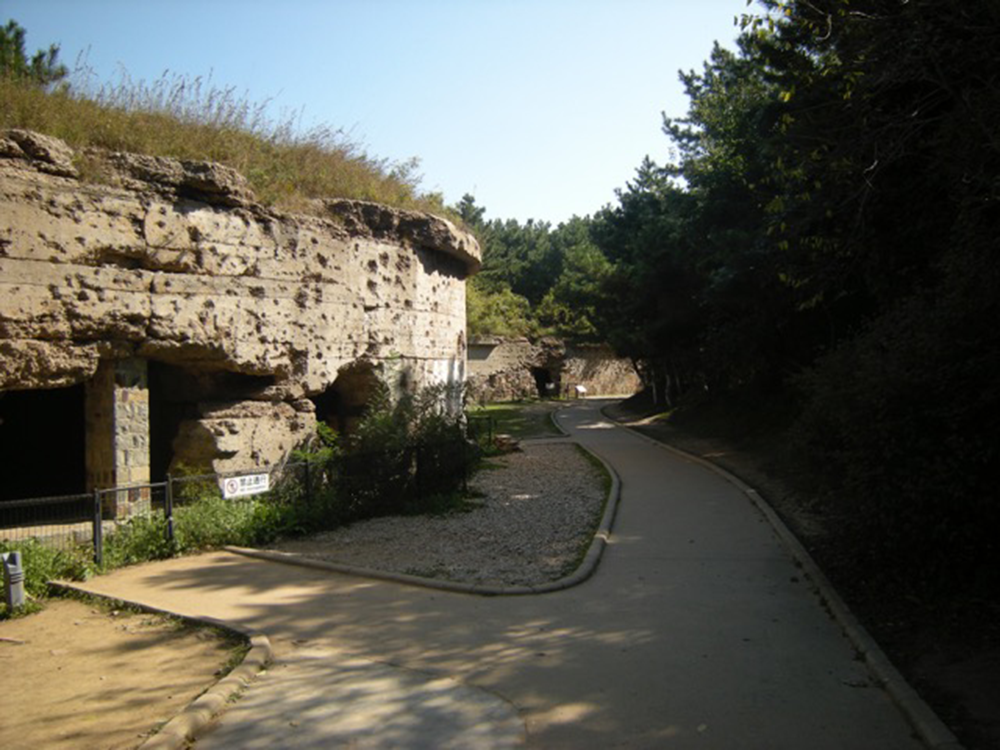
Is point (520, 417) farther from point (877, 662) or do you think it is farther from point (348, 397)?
point (877, 662)

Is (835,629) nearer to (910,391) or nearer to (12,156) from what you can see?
(910,391)

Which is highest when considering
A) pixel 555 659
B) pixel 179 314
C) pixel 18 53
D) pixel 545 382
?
pixel 18 53

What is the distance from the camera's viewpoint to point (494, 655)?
18.2ft

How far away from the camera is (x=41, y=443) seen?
12.6m

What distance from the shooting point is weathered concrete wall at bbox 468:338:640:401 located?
137ft

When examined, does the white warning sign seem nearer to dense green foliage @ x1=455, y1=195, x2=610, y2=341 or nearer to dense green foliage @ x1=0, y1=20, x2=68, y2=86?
dense green foliage @ x1=0, y1=20, x2=68, y2=86

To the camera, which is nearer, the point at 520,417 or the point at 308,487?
the point at 308,487

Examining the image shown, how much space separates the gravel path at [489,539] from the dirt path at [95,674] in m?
2.65

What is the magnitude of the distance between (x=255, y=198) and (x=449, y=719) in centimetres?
905

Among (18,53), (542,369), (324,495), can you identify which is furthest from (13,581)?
(542,369)

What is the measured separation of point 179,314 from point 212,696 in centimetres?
A: 669

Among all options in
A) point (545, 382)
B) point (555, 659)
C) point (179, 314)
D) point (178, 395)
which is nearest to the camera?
point (555, 659)

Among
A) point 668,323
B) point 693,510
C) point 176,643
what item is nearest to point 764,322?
point 668,323

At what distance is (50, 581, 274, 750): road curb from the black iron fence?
9.29 feet
